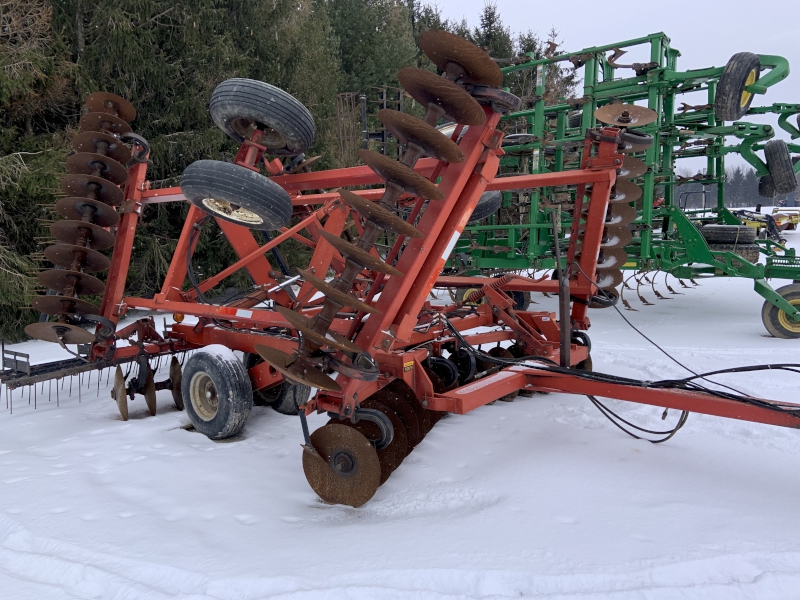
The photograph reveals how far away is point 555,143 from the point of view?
8547 millimetres

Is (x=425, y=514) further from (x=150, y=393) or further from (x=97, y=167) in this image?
(x=97, y=167)

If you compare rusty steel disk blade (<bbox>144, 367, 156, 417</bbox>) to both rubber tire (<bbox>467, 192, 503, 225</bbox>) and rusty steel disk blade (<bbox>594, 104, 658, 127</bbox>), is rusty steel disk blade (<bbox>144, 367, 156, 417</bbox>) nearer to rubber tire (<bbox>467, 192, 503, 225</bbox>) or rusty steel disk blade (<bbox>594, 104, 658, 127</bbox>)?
rubber tire (<bbox>467, 192, 503, 225</bbox>)

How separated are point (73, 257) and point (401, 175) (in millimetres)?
2986

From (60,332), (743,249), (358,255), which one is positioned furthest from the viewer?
(743,249)

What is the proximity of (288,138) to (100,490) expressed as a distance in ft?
7.73

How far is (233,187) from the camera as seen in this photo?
10.1ft

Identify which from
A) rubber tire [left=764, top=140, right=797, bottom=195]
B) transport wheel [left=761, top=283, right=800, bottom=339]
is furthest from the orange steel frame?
rubber tire [left=764, top=140, right=797, bottom=195]

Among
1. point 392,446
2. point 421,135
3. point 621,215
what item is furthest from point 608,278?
point 421,135

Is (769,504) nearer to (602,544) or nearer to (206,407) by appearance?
(602,544)

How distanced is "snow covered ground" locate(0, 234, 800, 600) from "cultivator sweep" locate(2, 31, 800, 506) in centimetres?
28

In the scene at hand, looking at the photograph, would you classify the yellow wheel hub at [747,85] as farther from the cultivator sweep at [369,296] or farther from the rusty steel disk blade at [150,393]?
the rusty steel disk blade at [150,393]

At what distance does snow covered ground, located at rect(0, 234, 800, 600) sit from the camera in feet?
6.84

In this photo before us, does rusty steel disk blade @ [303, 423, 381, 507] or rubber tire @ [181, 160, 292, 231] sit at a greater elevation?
rubber tire @ [181, 160, 292, 231]

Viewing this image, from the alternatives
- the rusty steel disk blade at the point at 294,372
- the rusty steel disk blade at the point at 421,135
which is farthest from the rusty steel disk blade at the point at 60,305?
the rusty steel disk blade at the point at 421,135
